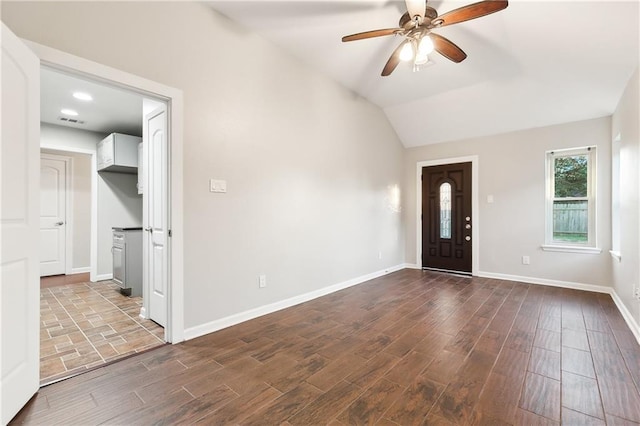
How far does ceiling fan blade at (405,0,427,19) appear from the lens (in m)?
2.20

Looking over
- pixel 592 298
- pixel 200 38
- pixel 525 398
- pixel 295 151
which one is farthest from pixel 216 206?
pixel 592 298

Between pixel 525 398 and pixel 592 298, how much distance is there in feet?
10.2

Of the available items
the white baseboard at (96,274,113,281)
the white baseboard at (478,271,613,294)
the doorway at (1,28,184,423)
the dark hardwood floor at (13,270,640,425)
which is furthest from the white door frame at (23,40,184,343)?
the white baseboard at (478,271,613,294)

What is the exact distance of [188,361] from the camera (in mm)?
2160

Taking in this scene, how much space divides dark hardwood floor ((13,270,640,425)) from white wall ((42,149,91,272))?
4679 mm

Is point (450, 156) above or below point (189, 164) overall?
above

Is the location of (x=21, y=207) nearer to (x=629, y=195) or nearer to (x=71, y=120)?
(x=71, y=120)

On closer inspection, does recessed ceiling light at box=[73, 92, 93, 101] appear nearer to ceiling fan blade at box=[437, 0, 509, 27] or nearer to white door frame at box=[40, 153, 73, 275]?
white door frame at box=[40, 153, 73, 275]

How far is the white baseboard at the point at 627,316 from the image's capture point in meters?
2.61

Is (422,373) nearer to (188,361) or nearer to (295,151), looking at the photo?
(188,361)

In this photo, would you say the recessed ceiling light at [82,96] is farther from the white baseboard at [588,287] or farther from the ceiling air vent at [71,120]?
the white baseboard at [588,287]

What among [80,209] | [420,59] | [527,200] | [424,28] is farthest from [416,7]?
[80,209]

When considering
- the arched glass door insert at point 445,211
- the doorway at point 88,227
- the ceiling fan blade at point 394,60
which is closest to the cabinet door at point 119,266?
the doorway at point 88,227

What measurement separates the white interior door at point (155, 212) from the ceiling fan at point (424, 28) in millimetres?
2016
